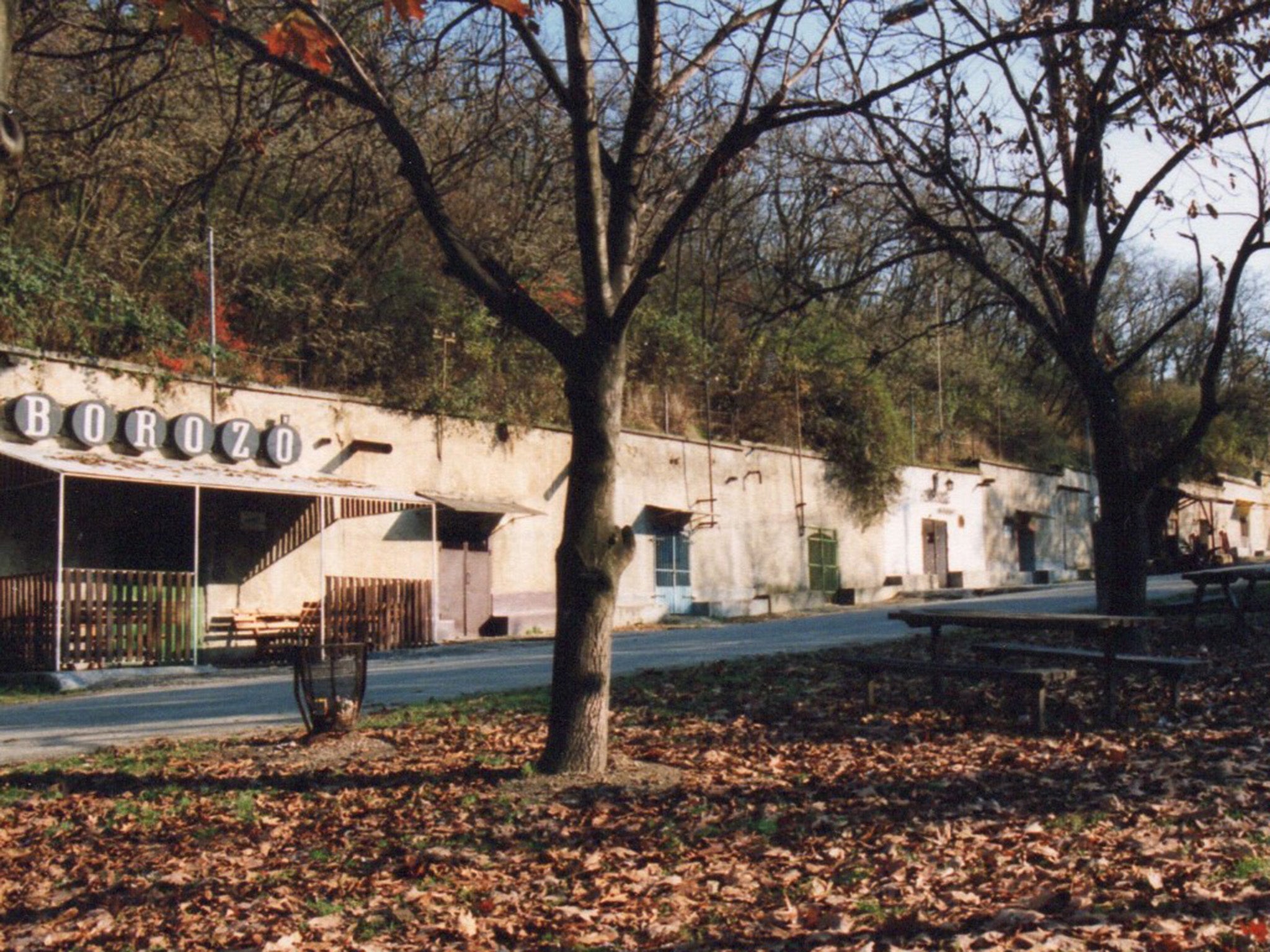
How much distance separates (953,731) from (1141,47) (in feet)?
16.9

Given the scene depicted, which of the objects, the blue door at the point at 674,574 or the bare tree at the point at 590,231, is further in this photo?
the blue door at the point at 674,574

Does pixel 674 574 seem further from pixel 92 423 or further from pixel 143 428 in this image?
pixel 92 423

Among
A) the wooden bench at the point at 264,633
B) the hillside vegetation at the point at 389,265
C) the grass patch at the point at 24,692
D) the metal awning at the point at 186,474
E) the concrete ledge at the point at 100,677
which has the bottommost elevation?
the grass patch at the point at 24,692

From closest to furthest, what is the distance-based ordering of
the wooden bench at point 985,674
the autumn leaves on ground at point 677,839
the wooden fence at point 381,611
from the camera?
the autumn leaves on ground at point 677,839, the wooden bench at point 985,674, the wooden fence at point 381,611

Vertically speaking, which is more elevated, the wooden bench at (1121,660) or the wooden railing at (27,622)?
the wooden railing at (27,622)

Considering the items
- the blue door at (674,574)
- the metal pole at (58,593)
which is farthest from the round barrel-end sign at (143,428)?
the blue door at (674,574)

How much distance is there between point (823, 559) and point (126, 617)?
1974 centimetres

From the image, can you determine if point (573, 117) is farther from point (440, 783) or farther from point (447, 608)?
point (447, 608)

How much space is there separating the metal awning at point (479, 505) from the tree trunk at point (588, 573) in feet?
50.2

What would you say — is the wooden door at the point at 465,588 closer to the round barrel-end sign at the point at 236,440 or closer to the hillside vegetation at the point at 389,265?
the hillside vegetation at the point at 389,265

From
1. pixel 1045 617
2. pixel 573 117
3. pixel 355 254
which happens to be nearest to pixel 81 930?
pixel 573 117

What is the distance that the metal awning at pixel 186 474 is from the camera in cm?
1803

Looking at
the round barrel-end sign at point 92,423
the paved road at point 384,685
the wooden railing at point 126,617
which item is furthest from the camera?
the round barrel-end sign at point 92,423

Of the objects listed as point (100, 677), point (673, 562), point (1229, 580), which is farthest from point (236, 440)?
point (1229, 580)
